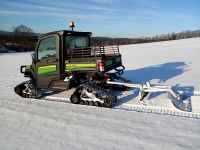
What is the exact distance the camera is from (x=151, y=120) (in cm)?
367

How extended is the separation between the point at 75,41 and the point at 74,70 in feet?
3.98

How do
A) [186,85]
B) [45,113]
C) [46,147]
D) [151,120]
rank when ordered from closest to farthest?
1. [46,147]
2. [151,120]
3. [45,113]
4. [186,85]

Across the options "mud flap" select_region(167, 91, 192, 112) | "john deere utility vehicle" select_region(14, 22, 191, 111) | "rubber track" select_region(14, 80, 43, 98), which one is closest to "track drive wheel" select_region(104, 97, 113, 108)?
"john deere utility vehicle" select_region(14, 22, 191, 111)

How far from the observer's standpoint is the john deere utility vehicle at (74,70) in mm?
4566

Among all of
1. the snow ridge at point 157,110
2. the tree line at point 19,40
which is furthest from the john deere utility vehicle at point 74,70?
the tree line at point 19,40

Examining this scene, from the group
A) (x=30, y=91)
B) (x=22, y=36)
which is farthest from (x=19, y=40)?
(x=30, y=91)

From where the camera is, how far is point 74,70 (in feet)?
16.2

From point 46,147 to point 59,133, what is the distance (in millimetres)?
466

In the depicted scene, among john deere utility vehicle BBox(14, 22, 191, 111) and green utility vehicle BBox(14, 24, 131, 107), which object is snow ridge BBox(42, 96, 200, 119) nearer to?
john deere utility vehicle BBox(14, 22, 191, 111)

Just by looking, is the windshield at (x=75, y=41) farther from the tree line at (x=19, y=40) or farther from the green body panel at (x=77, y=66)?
the tree line at (x=19, y=40)

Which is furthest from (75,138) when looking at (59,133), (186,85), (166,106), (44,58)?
(186,85)

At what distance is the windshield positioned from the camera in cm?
515

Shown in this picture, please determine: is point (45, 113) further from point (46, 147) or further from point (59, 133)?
point (46, 147)

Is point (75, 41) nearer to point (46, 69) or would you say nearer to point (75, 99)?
point (46, 69)
